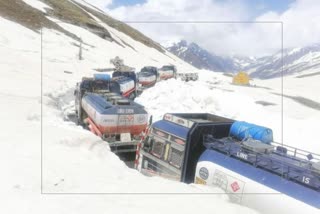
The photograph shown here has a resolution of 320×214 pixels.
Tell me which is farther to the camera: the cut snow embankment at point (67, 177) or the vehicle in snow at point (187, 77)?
the vehicle in snow at point (187, 77)

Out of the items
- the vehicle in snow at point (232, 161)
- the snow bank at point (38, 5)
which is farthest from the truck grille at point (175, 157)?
the snow bank at point (38, 5)

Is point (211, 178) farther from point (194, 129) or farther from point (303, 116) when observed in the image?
point (303, 116)

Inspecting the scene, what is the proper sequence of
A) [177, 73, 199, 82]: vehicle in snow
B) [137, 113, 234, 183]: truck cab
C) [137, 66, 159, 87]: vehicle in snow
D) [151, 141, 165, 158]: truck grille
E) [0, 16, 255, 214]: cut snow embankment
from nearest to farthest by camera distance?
1. [0, 16, 255, 214]: cut snow embankment
2. [137, 113, 234, 183]: truck cab
3. [151, 141, 165, 158]: truck grille
4. [137, 66, 159, 87]: vehicle in snow
5. [177, 73, 199, 82]: vehicle in snow

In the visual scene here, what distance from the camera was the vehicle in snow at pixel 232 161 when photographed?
11.0 m

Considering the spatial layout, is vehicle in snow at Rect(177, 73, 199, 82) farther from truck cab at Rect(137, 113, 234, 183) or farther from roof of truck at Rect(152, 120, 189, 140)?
roof of truck at Rect(152, 120, 189, 140)

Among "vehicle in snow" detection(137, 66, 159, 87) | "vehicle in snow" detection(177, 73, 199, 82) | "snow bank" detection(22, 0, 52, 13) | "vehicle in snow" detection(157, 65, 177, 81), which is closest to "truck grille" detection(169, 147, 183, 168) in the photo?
"vehicle in snow" detection(137, 66, 159, 87)

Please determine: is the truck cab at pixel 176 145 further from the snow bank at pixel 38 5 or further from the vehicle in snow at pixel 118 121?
the snow bank at pixel 38 5

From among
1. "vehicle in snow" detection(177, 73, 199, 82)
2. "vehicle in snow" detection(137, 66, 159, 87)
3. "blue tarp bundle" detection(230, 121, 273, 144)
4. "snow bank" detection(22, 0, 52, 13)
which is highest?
"snow bank" detection(22, 0, 52, 13)

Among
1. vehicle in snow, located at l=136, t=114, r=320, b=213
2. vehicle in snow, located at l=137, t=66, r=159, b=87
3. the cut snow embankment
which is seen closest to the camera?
the cut snow embankment

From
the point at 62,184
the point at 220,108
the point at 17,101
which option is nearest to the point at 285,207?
the point at 62,184

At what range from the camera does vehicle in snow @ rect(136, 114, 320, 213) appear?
435 inches

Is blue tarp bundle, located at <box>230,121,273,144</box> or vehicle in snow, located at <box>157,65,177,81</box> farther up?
vehicle in snow, located at <box>157,65,177,81</box>

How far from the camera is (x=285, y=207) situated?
35.2 feet

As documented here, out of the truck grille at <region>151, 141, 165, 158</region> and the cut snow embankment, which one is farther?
the truck grille at <region>151, 141, 165, 158</region>
